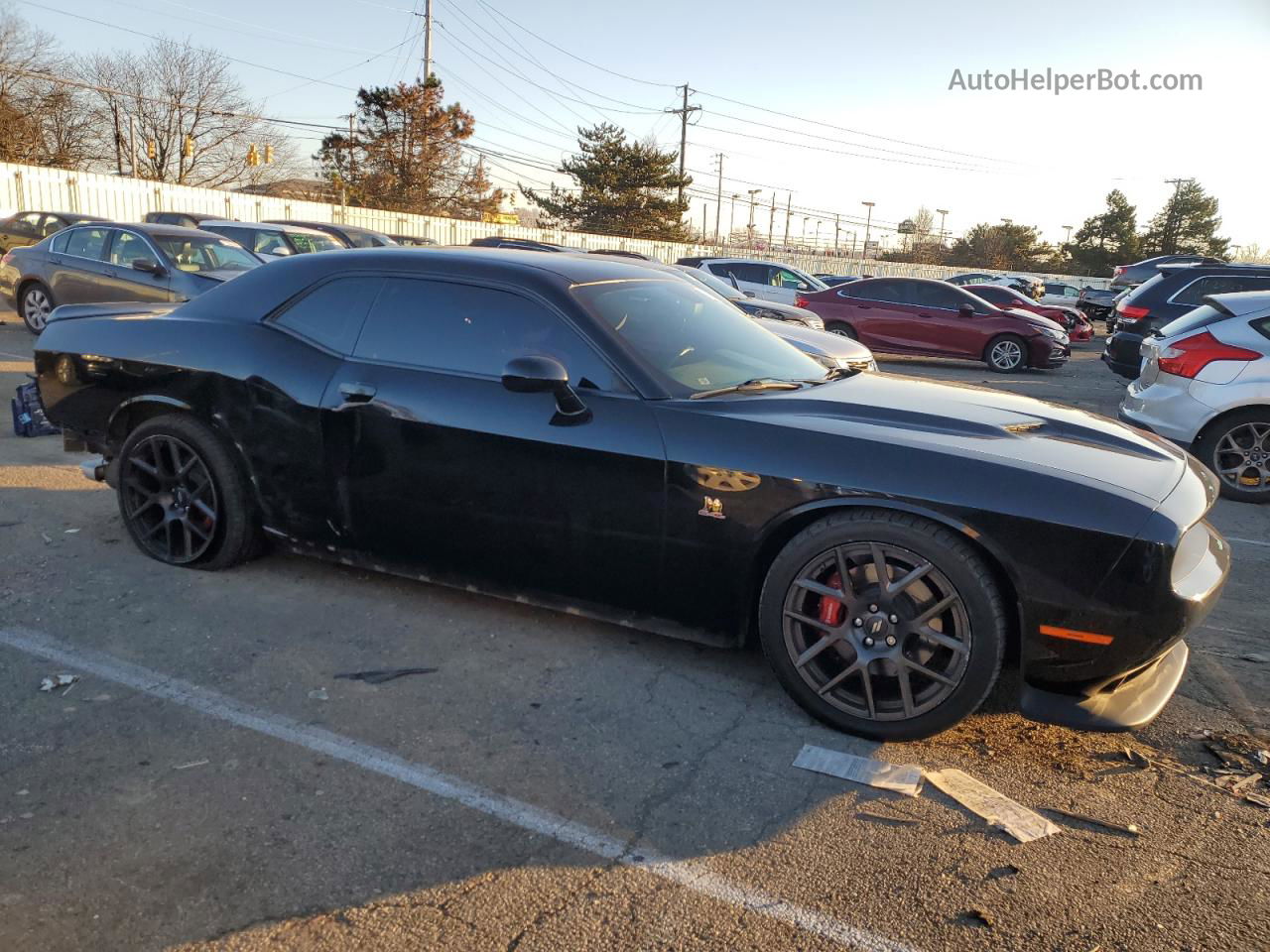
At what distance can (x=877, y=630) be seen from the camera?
3.04 metres

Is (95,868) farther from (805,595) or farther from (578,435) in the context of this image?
(805,595)

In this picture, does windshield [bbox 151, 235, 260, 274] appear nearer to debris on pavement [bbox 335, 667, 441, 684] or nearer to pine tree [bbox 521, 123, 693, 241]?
debris on pavement [bbox 335, 667, 441, 684]

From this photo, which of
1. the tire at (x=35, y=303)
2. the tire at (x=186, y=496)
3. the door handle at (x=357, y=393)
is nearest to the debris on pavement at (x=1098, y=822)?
the door handle at (x=357, y=393)

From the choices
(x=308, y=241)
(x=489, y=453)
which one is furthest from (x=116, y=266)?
(x=489, y=453)

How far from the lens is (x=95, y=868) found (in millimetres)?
2357

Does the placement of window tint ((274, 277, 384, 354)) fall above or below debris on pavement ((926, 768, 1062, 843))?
above

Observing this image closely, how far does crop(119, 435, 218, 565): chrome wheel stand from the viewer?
4.29m

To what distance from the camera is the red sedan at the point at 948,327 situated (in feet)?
50.0

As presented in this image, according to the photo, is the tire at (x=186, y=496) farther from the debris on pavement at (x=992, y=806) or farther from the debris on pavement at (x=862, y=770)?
the debris on pavement at (x=992, y=806)

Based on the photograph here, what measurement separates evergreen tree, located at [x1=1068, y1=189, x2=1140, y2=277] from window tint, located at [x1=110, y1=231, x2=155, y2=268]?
65.4 metres

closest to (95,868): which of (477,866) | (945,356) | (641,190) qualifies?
(477,866)

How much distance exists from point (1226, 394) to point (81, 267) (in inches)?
469

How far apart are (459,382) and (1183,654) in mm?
2860

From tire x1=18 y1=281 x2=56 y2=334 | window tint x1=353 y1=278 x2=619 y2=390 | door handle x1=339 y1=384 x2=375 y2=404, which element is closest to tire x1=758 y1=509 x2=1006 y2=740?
window tint x1=353 y1=278 x2=619 y2=390
